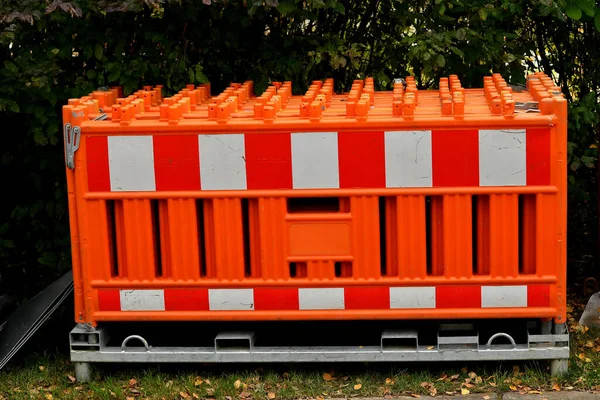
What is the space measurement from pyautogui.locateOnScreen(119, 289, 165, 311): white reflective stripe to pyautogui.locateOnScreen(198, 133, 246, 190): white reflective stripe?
0.60m

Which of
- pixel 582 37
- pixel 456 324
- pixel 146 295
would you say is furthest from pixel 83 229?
pixel 582 37

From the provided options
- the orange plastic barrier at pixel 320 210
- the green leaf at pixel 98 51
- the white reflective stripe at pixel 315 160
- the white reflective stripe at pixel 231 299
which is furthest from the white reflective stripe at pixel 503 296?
the green leaf at pixel 98 51

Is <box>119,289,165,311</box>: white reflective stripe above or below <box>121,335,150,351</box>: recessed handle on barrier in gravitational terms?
above

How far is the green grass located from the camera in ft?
14.4

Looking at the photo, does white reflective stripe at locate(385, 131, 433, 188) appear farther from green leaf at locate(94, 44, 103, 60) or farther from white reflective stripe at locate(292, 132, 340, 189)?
green leaf at locate(94, 44, 103, 60)

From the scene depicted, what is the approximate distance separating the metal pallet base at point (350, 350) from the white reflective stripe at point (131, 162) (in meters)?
0.72

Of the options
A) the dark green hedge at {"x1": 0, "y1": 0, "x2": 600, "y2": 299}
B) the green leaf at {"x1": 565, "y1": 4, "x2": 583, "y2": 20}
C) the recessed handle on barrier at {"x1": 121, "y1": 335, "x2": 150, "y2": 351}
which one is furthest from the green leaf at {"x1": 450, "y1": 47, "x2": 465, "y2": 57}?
the recessed handle on barrier at {"x1": 121, "y1": 335, "x2": 150, "y2": 351}

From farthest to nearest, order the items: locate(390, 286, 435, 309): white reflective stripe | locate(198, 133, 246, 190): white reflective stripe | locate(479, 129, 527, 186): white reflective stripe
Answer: locate(390, 286, 435, 309): white reflective stripe < locate(198, 133, 246, 190): white reflective stripe < locate(479, 129, 527, 186): white reflective stripe

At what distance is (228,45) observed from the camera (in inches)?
227

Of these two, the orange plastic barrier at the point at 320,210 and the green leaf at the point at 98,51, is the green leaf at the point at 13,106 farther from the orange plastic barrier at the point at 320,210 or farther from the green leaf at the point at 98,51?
the orange plastic barrier at the point at 320,210

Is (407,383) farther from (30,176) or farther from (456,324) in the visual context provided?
(30,176)

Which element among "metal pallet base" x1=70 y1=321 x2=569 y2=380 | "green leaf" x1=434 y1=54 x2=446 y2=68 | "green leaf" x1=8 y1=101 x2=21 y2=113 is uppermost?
"green leaf" x1=434 y1=54 x2=446 y2=68

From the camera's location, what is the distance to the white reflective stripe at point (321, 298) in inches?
173

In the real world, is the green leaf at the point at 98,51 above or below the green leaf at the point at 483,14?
below
